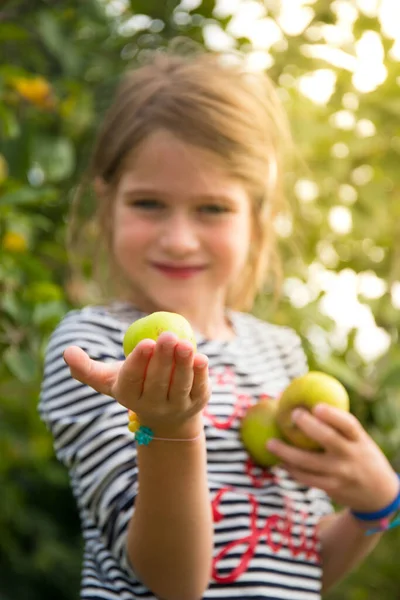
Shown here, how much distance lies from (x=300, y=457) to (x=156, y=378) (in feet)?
1.87

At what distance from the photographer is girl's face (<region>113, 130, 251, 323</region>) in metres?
1.33

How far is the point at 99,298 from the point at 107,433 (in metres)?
1.09

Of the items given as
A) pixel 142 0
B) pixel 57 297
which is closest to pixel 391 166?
pixel 142 0

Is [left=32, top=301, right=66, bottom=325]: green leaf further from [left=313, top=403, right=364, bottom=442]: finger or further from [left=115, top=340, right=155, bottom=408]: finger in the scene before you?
[left=115, top=340, right=155, bottom=408]: finger

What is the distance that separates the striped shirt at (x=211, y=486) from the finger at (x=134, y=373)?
33 cm

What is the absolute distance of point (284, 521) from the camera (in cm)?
130

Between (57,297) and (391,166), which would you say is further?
(391,166)

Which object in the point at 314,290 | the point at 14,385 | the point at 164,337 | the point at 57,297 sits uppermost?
the point at 164,337

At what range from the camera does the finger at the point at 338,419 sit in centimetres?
124

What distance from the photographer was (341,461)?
126 cm

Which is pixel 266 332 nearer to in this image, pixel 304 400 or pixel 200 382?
pixel 304 400

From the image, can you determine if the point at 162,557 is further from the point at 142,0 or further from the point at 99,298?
the point at 142,0

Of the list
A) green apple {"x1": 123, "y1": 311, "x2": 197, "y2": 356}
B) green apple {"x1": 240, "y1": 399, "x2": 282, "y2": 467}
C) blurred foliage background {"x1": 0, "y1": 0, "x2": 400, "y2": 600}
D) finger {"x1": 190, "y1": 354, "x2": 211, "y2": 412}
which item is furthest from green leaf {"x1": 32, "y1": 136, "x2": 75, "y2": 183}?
finger {"x1": 190, "y1": 354, "x2": 211, "y2": 412}

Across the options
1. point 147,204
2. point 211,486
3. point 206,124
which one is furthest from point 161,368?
point 206,124
